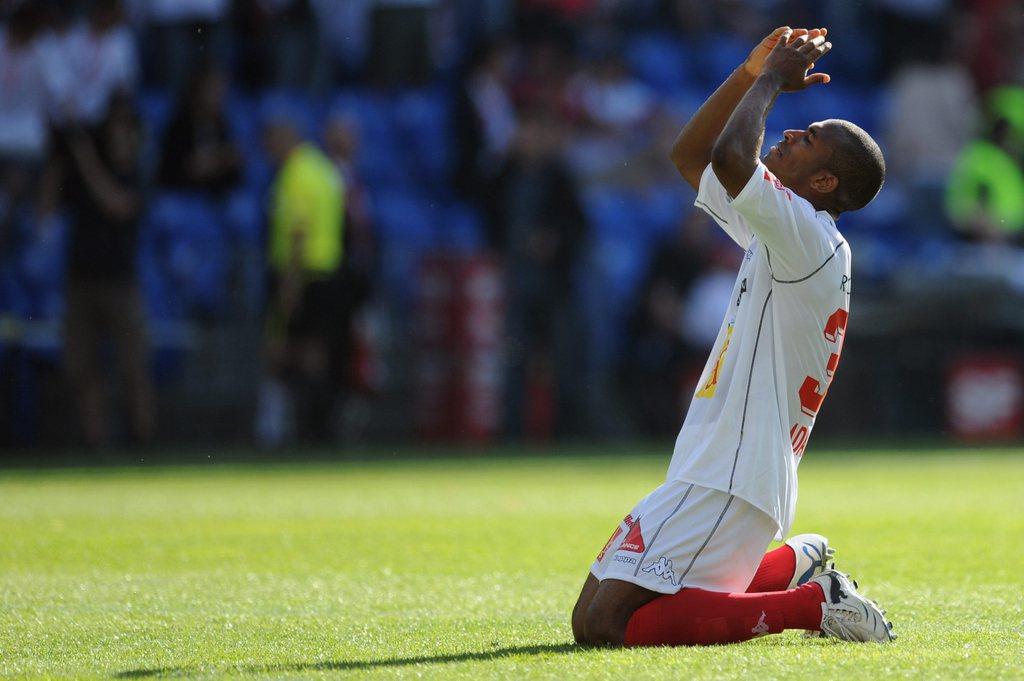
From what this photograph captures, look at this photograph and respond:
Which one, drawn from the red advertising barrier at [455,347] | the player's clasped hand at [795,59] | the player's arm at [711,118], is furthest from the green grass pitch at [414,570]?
the red advertising barrier at [455,347]

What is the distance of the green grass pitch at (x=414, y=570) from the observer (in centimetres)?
457

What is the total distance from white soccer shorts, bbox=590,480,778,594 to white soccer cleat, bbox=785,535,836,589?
351 mm

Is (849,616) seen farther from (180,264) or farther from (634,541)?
(180,264)

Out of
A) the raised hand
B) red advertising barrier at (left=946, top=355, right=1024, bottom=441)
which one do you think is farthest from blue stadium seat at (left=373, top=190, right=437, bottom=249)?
the raised hand

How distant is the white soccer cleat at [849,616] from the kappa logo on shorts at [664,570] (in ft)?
1.56

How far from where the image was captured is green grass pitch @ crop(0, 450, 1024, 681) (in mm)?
4574

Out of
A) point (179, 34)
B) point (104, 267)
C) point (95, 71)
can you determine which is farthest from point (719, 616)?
point (179, 34)

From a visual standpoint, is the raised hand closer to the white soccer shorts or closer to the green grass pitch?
the white soccer shorts

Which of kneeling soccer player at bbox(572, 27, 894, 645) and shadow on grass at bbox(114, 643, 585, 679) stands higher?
kneeling soccer player at bbox(572, 27, 894, 645)

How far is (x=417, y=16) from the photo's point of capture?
57.9ft

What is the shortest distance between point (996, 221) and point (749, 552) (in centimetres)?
1304

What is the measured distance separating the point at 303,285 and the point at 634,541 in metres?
10.2

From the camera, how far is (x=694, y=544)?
4805 millimetres

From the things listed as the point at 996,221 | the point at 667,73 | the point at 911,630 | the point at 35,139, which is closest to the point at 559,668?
the point at 911,630
